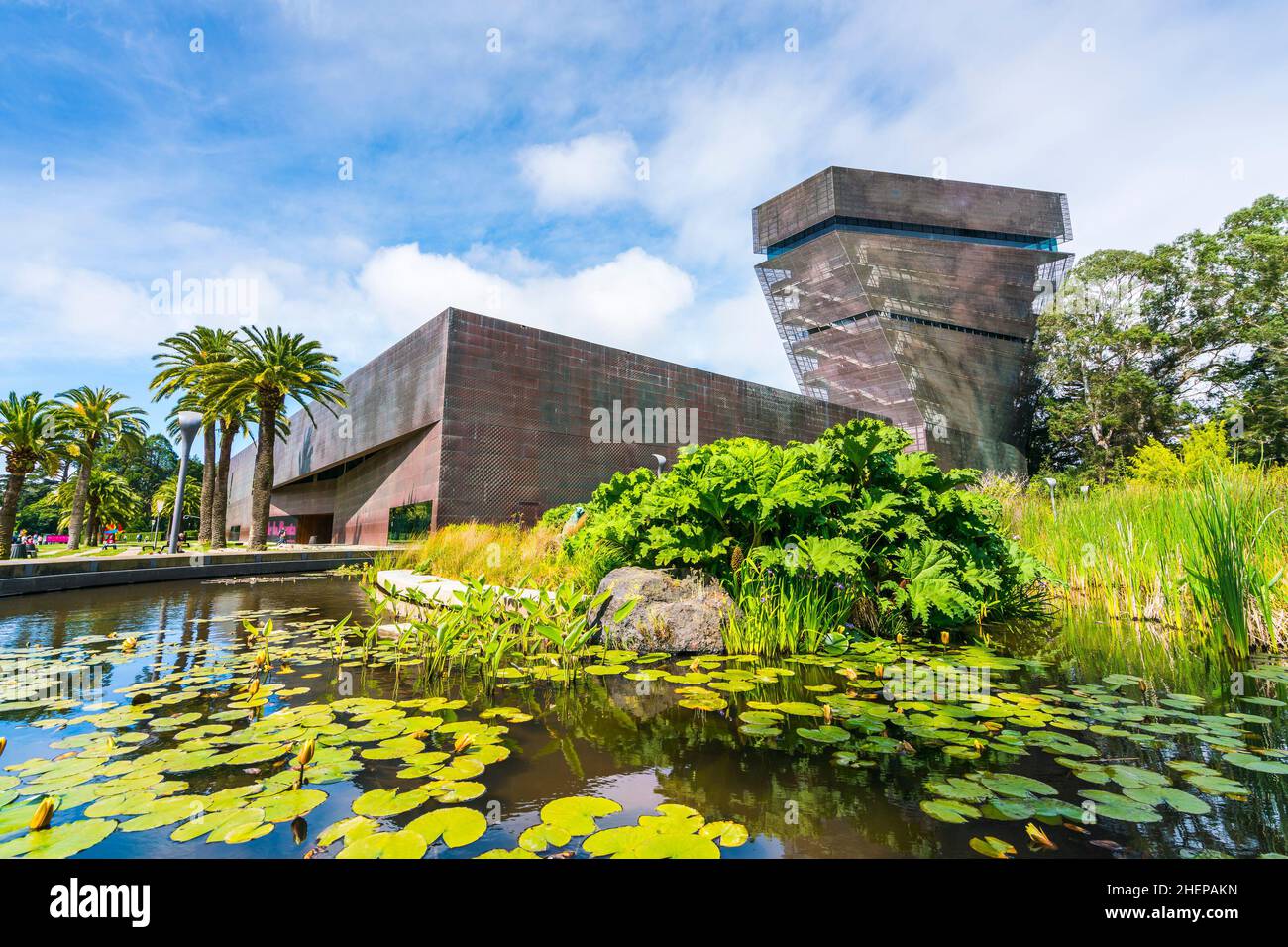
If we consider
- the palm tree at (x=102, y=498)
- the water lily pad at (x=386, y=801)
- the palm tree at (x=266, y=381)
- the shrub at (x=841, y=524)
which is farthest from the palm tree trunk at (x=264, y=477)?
the palm tree at (x=102, y=498)

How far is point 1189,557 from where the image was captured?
5.42 meters

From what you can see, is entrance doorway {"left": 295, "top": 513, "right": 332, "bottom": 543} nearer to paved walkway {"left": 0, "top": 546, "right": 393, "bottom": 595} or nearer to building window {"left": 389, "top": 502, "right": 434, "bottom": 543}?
building window {"left": 389, "top": 502, "right": 434, "bottom": 543}

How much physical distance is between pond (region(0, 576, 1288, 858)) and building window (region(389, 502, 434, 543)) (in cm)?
1466

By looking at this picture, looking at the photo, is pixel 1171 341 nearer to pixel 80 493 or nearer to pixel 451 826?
pixel 451 826

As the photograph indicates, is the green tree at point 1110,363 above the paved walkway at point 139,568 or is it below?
above

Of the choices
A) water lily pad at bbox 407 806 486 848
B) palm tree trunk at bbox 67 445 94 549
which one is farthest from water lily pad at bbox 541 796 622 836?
palm tree trunk at bbox 67 445 94 549

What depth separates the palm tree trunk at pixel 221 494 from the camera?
25062 millimetres

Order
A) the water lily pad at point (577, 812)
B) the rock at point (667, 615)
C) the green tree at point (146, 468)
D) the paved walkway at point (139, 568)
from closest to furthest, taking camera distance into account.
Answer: the water lily pad at point (577, 812)
the rock at point (667, 615)
the paved walkway at point (139, 568)
the green tree at point (146, 468)

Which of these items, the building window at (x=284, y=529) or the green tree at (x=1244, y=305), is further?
the building window at (x=284, y=529)

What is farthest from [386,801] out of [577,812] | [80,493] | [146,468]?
[146,468]

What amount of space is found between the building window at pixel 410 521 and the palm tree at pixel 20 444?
725 inches

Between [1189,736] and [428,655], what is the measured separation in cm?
475

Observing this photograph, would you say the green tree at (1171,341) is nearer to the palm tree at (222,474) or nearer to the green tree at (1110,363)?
the green tree at (1110,363)

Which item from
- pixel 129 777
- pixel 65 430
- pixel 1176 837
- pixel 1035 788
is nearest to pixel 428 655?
pixel 129 777
